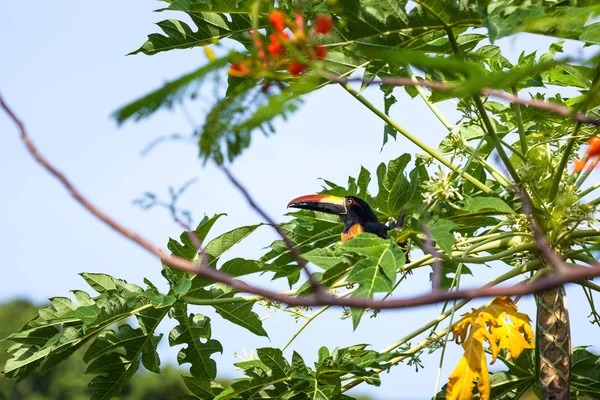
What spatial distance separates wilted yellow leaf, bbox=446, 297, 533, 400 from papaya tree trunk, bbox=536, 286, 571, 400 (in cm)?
27

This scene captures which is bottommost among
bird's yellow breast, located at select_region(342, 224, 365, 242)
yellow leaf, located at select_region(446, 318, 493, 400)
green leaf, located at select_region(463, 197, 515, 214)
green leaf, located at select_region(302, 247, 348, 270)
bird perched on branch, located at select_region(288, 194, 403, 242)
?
yellow leaf, located at select_region(446, 318, 493, 400)

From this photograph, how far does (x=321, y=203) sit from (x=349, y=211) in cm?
20

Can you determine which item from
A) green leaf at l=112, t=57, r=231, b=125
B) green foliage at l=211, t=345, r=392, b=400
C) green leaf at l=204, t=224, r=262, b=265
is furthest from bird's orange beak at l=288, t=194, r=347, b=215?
green leaf at l=112, t=57, r=231, b=125

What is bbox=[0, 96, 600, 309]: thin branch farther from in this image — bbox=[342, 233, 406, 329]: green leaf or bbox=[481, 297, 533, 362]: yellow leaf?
bbox=[481, 297, 533, 362]: yellow leaf

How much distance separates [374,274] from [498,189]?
137cm

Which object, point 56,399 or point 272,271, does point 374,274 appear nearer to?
point 272,271

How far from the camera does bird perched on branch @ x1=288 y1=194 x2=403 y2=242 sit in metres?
3.81

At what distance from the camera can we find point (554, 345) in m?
3.21

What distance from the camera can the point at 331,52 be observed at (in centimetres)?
329

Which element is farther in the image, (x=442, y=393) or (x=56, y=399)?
(x=56, y=399)

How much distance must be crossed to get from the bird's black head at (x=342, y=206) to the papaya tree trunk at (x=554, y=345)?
0.94 meters

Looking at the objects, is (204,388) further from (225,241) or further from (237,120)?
(237,120)

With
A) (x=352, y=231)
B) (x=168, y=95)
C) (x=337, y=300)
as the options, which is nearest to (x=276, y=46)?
(x=168, y=95)

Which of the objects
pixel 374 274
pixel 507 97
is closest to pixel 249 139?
pixel 507 97
